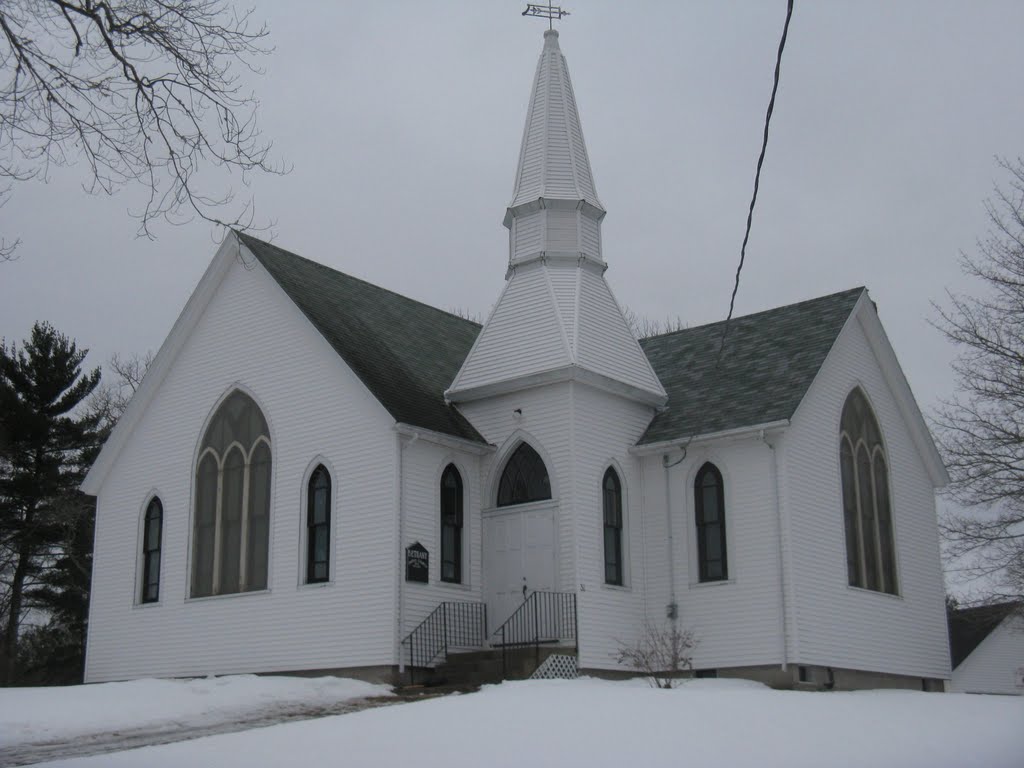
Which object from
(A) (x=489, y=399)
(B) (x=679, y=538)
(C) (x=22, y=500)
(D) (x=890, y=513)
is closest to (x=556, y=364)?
(A) (x=489, y=399)

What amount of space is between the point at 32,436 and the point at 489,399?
60.7ft

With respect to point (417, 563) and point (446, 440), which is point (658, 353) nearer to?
point (446, 440)

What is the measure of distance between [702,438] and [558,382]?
2.62 m

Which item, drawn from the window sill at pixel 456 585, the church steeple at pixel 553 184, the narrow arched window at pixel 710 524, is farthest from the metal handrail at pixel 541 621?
the church steeple at pixel 553 184

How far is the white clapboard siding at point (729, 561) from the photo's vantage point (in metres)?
21.2

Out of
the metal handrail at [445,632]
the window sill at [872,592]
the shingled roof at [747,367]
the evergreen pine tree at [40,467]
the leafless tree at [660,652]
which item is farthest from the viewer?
the evergreen pine tree at [40,467]

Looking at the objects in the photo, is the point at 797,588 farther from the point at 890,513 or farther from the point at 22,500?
the point at 22,500

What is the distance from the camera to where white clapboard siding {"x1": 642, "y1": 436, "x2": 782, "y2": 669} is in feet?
69.4

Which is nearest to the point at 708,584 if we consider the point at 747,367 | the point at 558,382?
the point at 558,382

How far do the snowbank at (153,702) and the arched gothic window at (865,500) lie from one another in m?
9.10

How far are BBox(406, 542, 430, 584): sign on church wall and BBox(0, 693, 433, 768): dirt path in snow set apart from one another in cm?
331

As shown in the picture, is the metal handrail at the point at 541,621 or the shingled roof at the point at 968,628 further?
the shingled roof at the point at 968,628

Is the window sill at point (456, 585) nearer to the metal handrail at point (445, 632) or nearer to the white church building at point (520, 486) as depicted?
the white church building at point (520, 486)

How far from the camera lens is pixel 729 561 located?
21672mm
